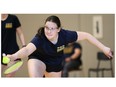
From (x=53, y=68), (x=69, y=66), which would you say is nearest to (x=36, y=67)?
(x=53, y=68)

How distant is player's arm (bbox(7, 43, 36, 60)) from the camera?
215 centimetres

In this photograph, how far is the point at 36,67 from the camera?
2141mm

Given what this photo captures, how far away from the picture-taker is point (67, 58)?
2418 millimetres

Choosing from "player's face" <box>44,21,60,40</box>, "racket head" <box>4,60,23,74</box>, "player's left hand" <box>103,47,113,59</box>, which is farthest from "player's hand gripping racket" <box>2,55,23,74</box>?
"player's left hand" <box>103,47,113,59</box>

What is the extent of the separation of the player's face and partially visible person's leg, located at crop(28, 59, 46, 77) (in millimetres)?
171

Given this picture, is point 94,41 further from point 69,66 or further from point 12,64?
point 12,64

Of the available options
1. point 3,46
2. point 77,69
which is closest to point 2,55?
point 3,46

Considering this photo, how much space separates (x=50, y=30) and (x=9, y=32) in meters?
0.27

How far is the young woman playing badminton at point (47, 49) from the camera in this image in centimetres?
215

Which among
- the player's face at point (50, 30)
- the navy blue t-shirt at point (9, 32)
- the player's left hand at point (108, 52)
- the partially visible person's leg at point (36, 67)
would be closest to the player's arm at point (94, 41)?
the player's left hand at point (108, 52)

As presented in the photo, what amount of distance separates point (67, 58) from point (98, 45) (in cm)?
29

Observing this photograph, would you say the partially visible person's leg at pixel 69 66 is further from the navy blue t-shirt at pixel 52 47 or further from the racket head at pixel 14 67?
the racket head at pixel 14 67

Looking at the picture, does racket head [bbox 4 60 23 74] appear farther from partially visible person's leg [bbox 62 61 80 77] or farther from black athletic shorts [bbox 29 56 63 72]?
partially visible person's leg [bbox 62 61 80 77]
